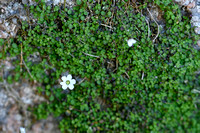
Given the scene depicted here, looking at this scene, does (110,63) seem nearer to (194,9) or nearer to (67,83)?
(67,83)

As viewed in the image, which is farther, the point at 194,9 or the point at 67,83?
the point at 194,9

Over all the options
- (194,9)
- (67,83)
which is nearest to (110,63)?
(67,83)

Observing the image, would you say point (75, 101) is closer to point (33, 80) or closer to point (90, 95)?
point (90, 95)

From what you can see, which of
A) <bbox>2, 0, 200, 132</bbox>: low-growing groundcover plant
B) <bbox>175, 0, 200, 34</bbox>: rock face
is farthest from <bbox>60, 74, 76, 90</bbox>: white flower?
<bbox>175, 0, 200, 34</bbox>: rock face

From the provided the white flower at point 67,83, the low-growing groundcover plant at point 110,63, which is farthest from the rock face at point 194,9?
the white flower at point 67,83

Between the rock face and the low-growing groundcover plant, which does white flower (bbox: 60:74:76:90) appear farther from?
the rock face

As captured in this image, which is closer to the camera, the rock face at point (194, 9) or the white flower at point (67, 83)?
the white flower at point (67, 83)

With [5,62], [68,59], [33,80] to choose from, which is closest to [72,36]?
[68,59]

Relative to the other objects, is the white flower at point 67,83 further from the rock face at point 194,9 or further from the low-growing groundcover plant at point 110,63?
the rock face at point 194,9

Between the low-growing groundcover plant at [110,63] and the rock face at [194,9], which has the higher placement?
the rock face at [194,9]
